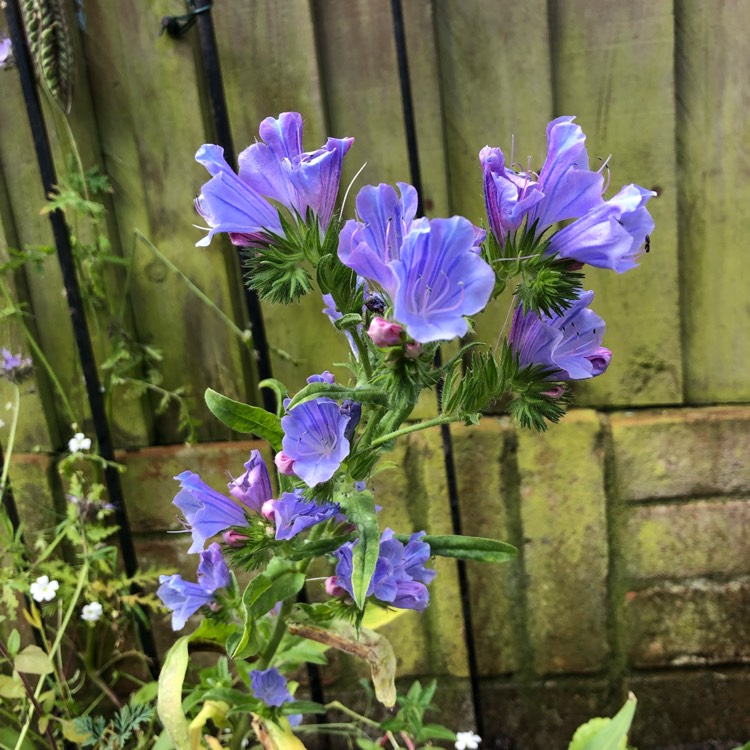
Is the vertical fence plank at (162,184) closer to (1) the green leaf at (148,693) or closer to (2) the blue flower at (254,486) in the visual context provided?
(1) the green leaf at (148,693)

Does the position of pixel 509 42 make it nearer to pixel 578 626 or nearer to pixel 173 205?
→ pixel 173 205

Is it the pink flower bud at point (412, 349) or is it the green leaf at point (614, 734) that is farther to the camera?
the green leaf at point (614, 734)

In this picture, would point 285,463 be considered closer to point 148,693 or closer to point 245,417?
point 245,417

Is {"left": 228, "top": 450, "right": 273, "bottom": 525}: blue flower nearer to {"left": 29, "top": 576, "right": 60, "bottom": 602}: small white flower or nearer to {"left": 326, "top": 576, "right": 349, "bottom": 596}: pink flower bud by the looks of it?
{"left": 326, "top": 576, "right": 349, "bottom": 596}: pink flower bud

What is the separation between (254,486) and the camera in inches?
32.5

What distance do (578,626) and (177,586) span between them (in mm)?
976

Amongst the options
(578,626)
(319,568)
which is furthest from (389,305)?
(578,626)

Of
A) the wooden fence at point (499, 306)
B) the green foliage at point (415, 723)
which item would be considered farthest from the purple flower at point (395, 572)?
the wooden fence at point (499, 306)

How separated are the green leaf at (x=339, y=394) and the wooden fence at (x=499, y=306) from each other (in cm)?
75

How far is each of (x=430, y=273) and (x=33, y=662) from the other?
3.34 ft

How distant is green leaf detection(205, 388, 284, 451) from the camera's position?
2.55ft

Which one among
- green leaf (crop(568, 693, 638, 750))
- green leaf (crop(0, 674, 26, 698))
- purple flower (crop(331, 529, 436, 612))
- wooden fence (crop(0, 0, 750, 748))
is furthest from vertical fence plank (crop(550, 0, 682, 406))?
green leaf (crop(0, 674, 26, 698))

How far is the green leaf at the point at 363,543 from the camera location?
0.70 meters

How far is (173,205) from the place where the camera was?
1399mm
